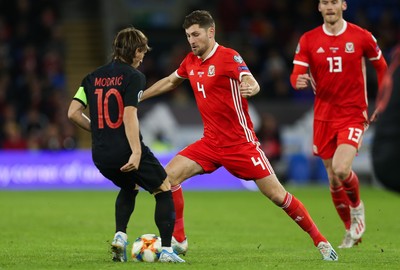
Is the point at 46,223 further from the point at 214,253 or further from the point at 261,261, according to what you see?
the point at 261,261

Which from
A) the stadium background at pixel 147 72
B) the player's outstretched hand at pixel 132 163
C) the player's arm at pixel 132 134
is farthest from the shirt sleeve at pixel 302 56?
the stadium background at pixel 147 72

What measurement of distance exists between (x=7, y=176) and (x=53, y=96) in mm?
3209

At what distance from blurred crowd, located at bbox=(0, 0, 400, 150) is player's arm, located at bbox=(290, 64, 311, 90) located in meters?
11.2

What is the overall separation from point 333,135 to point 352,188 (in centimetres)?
59

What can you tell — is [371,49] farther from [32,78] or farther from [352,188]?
[32,78]

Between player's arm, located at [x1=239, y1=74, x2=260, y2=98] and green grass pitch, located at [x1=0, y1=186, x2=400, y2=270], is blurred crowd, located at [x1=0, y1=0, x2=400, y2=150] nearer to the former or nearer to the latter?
green grass pitch, located at [x1=0, y1=186, x2=400, y2=270]

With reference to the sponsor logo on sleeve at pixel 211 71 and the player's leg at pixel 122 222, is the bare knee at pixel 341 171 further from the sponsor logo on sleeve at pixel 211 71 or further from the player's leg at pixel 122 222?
the player's leg at pixel 122 222

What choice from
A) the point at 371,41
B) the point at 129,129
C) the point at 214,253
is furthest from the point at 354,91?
the point at 129,129

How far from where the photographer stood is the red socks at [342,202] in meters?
10.3

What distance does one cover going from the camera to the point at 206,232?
11.6m

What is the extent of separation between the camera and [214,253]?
30.5 ft

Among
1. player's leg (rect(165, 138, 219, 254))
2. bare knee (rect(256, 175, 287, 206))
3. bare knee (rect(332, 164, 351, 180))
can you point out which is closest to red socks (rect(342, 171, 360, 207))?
bare knee (rect(332, 164, 351, 180))

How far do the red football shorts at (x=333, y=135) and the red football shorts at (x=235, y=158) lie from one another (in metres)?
1.40

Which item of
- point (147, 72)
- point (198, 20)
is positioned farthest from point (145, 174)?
point (147, 72)
